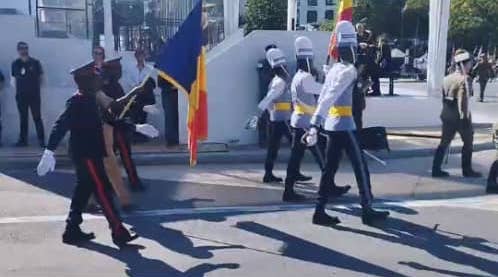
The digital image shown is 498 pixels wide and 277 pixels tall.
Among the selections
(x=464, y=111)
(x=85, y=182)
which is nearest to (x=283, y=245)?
(x=85, y=182)

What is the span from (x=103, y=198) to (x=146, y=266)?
91 centimetres

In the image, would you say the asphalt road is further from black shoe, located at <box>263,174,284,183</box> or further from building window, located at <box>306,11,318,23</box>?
building window, located at <box>306,11,318,23</box>

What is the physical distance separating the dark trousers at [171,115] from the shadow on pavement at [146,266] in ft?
20.7

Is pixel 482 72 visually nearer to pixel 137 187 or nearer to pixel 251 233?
pixel 137 187

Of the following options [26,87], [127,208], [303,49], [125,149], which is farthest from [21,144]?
[303,49]

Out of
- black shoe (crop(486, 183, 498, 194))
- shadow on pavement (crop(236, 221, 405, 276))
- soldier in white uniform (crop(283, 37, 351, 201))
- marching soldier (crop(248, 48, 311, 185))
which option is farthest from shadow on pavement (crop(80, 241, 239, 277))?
black shoe (crop(486, 183, 498, 194))

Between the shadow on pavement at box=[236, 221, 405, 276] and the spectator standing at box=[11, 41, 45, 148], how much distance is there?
6639mm

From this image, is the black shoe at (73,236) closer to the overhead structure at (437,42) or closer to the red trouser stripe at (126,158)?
the red trouser stripe at (126,158)

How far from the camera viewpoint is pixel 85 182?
24.2ft

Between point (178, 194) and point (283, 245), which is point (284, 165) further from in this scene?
point (283, 245)

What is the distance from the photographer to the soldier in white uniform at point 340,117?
304 inches

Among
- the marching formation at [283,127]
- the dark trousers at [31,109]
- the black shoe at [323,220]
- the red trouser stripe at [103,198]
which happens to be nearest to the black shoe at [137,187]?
the marching formation at [283,127]

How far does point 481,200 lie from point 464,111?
1457 millimetres

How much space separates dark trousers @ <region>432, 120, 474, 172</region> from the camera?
1052cm
